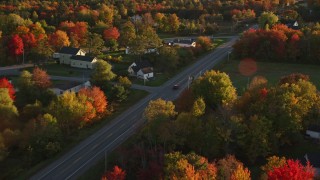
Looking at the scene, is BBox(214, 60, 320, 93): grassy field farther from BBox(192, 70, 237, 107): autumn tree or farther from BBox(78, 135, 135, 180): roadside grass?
BBox(78, 135, 135, 180): roadside grass

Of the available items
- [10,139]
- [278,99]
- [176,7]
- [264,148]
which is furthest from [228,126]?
[176,7]

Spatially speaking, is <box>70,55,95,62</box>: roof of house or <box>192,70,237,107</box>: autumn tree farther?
<box>70,55,95,62</box>: roof of house

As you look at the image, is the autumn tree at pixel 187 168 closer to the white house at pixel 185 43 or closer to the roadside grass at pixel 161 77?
the roadside grass at pixel 161 77

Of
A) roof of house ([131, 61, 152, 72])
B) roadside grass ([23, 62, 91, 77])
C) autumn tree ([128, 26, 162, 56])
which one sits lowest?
roadside grass ([23, 62, 91, 77])

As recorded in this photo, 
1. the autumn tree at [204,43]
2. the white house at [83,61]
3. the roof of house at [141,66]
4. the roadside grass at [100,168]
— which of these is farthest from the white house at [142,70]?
the roadside grass at [100,168]

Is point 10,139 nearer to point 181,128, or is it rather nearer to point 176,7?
point 181,128

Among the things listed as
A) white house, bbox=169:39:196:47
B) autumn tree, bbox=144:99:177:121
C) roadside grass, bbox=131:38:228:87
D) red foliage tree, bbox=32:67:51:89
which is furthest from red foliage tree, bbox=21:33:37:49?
autumn tree, bbox=144:99:177:121
